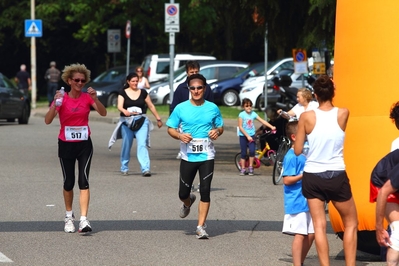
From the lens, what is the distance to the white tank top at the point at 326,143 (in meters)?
7.83

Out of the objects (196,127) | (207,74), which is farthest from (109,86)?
(196,127)

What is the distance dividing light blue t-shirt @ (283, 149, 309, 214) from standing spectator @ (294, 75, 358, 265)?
443mm

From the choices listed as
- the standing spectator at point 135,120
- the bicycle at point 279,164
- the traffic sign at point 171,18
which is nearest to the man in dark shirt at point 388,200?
the bicycle at point 279,164

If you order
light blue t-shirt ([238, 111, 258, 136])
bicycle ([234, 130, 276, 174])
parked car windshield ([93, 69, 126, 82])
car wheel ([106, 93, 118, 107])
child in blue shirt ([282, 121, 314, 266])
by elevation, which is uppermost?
child in blue shirt ([282, 121, 314, 266])

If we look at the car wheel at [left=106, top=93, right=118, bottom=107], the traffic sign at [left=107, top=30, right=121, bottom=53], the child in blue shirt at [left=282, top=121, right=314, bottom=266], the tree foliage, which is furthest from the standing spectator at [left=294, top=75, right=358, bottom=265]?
the traffic sign at [left=107, top=30, right=121, bottom=53]

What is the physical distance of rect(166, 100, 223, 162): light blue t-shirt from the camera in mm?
10430

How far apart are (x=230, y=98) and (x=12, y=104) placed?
893 centimetres

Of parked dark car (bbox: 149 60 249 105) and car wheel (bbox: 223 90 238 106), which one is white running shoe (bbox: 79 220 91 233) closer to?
car wheel (bbox: 223 90 238 106)

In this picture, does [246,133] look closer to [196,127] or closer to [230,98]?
[196,127]

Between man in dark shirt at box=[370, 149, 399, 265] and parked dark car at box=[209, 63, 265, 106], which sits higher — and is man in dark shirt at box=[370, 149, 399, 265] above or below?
above

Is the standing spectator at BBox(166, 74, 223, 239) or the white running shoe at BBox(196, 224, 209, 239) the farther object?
the standing spectator at BBox(166, 74, 223, 239)

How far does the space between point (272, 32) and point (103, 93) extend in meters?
19.3

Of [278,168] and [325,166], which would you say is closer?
[325,166]

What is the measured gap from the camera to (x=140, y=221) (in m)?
11.3
